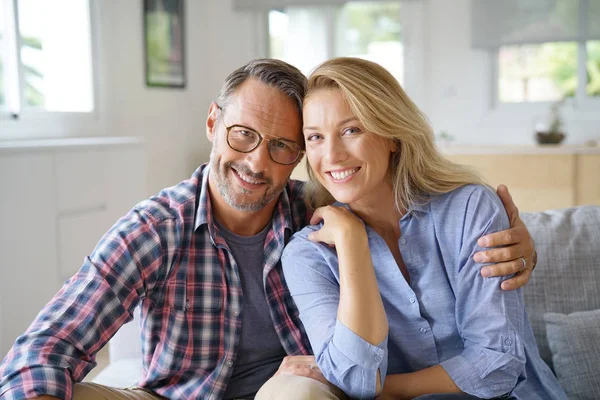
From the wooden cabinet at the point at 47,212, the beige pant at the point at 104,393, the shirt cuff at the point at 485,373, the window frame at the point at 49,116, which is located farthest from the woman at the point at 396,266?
the window frame at the point at 49,116

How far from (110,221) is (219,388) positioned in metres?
2.20

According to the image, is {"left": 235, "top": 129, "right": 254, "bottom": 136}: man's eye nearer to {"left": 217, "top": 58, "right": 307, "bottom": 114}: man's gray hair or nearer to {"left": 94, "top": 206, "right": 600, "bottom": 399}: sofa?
{"left": 217, "top": 58, "right": 307, "bottom": 114}: man's gray hair

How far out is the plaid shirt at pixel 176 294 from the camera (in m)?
1.46

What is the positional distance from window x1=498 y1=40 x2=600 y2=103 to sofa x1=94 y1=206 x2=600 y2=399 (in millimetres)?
3239

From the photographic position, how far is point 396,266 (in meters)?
1.56

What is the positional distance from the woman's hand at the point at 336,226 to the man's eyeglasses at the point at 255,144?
0.56 ft

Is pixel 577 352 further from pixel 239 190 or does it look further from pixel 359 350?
pixel 239 190

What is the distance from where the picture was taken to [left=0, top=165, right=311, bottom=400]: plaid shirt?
1.46 m

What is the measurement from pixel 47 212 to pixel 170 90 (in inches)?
81.1

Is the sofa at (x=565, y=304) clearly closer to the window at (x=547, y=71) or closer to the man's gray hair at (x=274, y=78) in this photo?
the man's gray hair at (x=274, y=78)

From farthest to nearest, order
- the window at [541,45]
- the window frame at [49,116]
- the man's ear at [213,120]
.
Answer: the window at [541,45] < the window frame at [49,116] < the man's ear at [213,120]

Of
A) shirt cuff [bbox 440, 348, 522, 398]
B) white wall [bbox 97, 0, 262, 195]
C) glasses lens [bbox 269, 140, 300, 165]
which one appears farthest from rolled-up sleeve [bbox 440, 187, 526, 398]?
white wall [bbox 97, 0, 262, 195]

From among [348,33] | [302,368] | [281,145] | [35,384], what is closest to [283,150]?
[281,145]

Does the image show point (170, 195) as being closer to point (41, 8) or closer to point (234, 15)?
point (41, 8)
